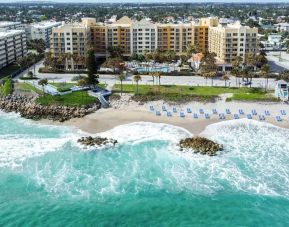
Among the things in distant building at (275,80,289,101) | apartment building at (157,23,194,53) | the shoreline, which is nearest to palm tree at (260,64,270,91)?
distant building at (275,80,289,101)

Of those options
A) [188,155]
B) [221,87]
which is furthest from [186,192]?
[221,87]

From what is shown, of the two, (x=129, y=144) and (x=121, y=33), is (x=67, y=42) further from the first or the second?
(x=129, y=144)

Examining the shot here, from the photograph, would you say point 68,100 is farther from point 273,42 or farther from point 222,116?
point 273,42

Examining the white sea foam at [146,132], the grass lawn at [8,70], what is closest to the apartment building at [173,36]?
the grass lawn at [8,70]

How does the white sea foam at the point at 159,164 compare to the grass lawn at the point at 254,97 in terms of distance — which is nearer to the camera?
the white sea foam at the point at 159,164

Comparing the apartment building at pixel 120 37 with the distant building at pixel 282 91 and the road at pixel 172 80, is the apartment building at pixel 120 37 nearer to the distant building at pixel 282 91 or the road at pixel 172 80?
the road at pixel 172 80

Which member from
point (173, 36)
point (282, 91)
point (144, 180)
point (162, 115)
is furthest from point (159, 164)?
point (173, 36)

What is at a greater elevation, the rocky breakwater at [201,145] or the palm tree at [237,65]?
the palm tree at [237,65]
